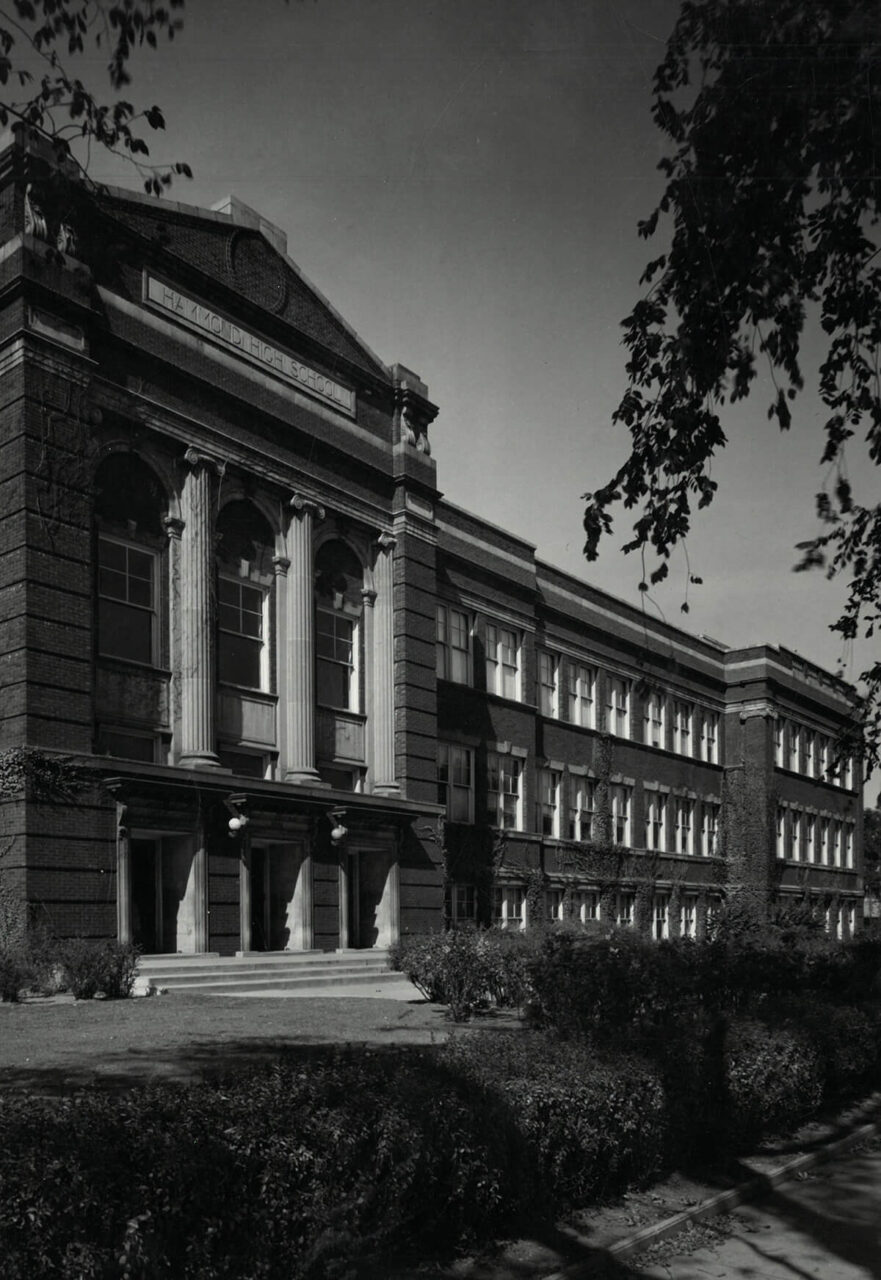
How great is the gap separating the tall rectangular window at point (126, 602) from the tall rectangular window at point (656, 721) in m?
24.8

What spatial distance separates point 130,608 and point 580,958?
14357 millimetres

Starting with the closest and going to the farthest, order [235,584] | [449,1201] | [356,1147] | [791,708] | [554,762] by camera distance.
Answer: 1. [356,1147]
2. [449,1201]
3. [235,584]
4. [554,762]
5. [791,708]

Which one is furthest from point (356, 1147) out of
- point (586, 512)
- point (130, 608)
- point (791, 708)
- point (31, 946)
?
point (791, 708)

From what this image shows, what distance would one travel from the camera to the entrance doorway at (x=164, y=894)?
Result: 2261cm

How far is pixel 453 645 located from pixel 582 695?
8.28 metres

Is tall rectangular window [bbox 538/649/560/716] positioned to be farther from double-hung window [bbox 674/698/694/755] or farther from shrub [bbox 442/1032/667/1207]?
shrub [bbox 442/1032/667/1207]

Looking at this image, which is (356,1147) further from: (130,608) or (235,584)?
(235,584)

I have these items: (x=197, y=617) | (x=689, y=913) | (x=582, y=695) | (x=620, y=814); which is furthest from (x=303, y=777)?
(x=689, y=913)

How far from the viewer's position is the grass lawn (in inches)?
393

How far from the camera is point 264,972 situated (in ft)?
72.7

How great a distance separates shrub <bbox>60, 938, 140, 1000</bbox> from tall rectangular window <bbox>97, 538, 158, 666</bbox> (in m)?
6.32

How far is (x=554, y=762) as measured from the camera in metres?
38.0

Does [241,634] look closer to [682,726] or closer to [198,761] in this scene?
[198,761]

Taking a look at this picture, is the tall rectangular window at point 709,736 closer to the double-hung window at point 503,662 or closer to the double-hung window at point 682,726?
the double-hung window at point 682,726
